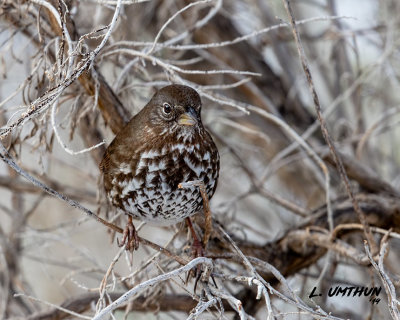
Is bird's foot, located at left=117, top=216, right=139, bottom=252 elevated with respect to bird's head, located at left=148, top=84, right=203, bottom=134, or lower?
lower

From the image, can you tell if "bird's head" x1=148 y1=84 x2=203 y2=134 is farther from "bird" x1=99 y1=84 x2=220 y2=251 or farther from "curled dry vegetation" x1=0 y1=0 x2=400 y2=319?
"curled dry vegetation" x1=0 y1=0 x2=400 y2=319

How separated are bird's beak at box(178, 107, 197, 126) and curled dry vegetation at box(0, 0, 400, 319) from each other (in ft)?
0.49

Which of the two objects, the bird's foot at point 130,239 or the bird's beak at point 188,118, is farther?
the bird's foot at point 130,239

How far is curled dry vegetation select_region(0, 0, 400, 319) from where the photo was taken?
120 inches

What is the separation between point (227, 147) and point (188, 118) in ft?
4.37

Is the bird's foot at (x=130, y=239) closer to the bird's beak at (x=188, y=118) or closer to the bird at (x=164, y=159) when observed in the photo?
the bird at (x=164, y=159)

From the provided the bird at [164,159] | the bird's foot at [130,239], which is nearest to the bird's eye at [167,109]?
the bird at [164,159]

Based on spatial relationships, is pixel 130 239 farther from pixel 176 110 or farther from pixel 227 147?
pixel 227 147

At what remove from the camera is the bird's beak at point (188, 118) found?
10.2ft

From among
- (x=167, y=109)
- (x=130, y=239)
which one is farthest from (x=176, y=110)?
(x=130, y=239)

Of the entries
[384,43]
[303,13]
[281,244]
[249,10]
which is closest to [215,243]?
[281,244]

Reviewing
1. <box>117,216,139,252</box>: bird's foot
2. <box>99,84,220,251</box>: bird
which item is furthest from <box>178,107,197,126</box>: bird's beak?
<box>117,216,139,252</box>: bird's foot

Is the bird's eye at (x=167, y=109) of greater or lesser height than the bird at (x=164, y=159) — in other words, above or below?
above

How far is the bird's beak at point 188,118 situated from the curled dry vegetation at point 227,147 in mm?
Answer: 149
